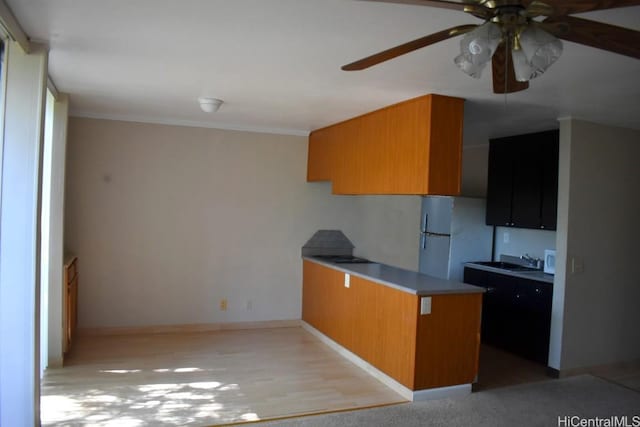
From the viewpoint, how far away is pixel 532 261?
546cm

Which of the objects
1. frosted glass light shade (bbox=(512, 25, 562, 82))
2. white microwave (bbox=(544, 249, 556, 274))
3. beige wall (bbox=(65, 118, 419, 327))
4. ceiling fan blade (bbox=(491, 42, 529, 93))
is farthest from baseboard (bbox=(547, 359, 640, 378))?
frosted glass light shade (bbox=(512, 25, 562, 82))

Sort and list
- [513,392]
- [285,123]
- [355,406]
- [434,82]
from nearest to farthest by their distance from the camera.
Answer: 1. [434,82]
2. [355,406]
3. [513,392]
4. [285,123]

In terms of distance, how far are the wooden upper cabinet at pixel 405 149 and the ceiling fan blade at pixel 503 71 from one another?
1550 mm

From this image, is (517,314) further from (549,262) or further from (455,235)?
(455,235)

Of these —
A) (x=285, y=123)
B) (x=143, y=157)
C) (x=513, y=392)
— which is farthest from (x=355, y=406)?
(x=143, y=157)

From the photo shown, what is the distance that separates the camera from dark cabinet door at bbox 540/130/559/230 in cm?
480

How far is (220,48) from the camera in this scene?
270 centimetres

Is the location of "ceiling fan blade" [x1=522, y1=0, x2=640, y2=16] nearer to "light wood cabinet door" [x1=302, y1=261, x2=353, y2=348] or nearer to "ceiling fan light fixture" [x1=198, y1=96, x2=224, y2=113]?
"ceiling fan light fixture" [x1=198, y1=96, x2=224, y2=113]

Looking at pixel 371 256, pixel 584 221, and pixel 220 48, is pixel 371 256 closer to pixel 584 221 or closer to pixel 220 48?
pixel 584 221

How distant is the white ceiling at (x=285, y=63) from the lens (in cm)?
216

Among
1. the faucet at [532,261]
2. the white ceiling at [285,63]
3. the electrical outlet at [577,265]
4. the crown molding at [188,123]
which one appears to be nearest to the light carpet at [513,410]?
the electrical outlet at [577,265]

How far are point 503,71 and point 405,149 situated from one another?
1964mm

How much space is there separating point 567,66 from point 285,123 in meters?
3.10

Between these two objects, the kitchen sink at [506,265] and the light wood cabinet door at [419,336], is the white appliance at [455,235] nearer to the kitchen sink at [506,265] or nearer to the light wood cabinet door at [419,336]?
the kitchen sink at [506,265]
